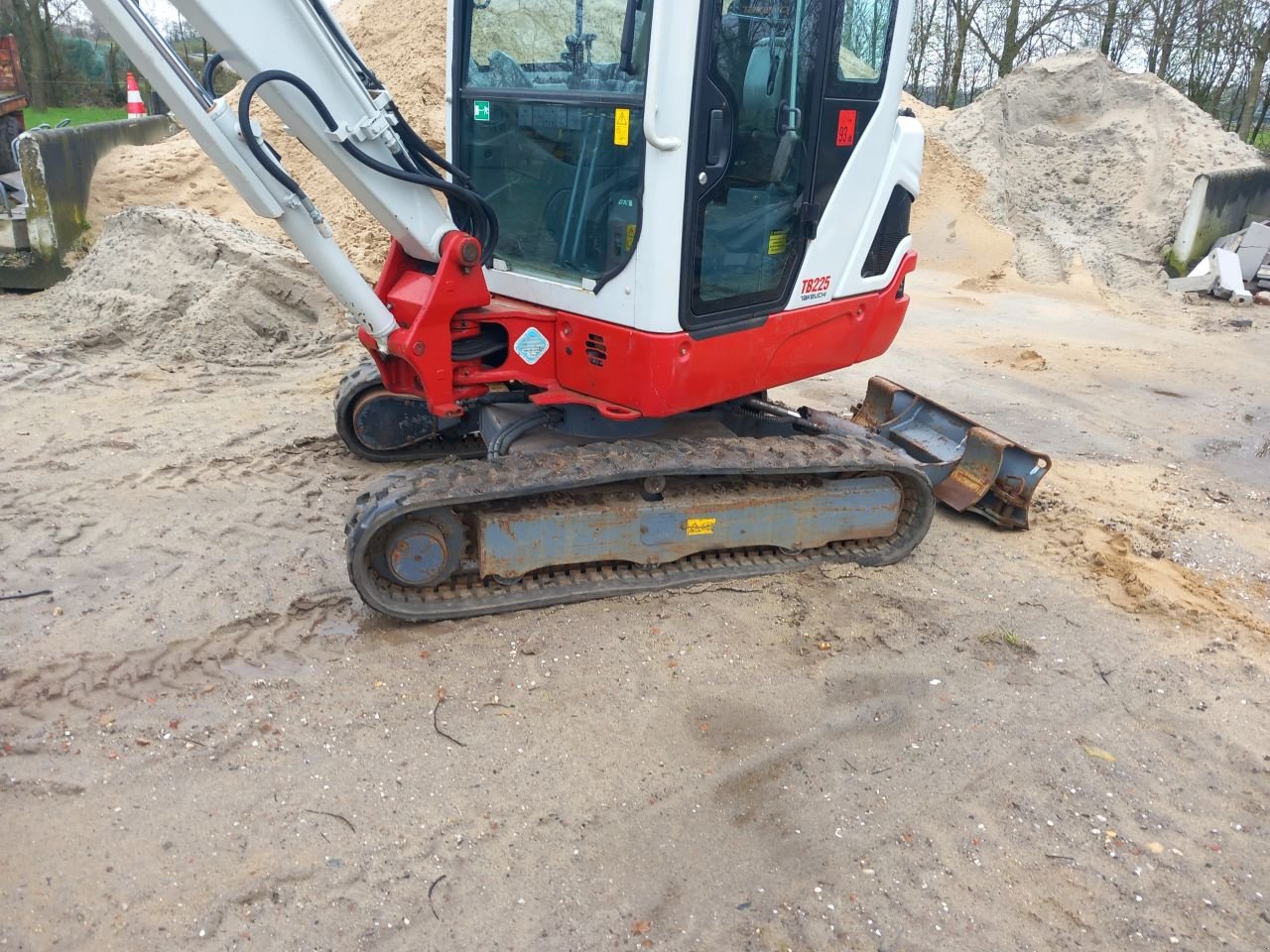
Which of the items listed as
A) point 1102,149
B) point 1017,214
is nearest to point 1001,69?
point 1102,149


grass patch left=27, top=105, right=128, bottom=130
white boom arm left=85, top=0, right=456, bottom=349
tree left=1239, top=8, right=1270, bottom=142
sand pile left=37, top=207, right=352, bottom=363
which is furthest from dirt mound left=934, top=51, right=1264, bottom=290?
grass patch left=27, top=105, right=128, bottom=130

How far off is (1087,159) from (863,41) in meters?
11.2

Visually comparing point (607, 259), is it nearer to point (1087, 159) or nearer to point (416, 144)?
point (416, 144)

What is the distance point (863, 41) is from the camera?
3701mm

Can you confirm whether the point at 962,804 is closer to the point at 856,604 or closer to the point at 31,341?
the point at 856,604

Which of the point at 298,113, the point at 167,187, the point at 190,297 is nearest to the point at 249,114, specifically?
the point at 298,113

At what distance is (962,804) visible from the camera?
2922 mm

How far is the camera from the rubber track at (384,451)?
498 cm

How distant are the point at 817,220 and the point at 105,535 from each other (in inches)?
132

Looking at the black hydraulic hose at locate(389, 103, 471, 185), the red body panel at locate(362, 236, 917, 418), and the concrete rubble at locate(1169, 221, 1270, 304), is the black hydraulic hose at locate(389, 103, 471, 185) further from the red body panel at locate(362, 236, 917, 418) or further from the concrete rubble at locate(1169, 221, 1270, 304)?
the concrete rubble at locate(1169, 221, 1270, 304)

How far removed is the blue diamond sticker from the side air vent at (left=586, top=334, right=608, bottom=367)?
0.21 metres

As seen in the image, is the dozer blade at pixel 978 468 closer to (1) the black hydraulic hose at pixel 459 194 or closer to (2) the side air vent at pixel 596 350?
(2) the side air vent at pixel 596 350

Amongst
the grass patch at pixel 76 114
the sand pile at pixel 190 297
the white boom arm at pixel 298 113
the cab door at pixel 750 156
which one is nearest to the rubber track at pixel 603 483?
the cab door at pixel 750 156

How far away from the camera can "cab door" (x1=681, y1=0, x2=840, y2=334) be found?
3.29 metres
